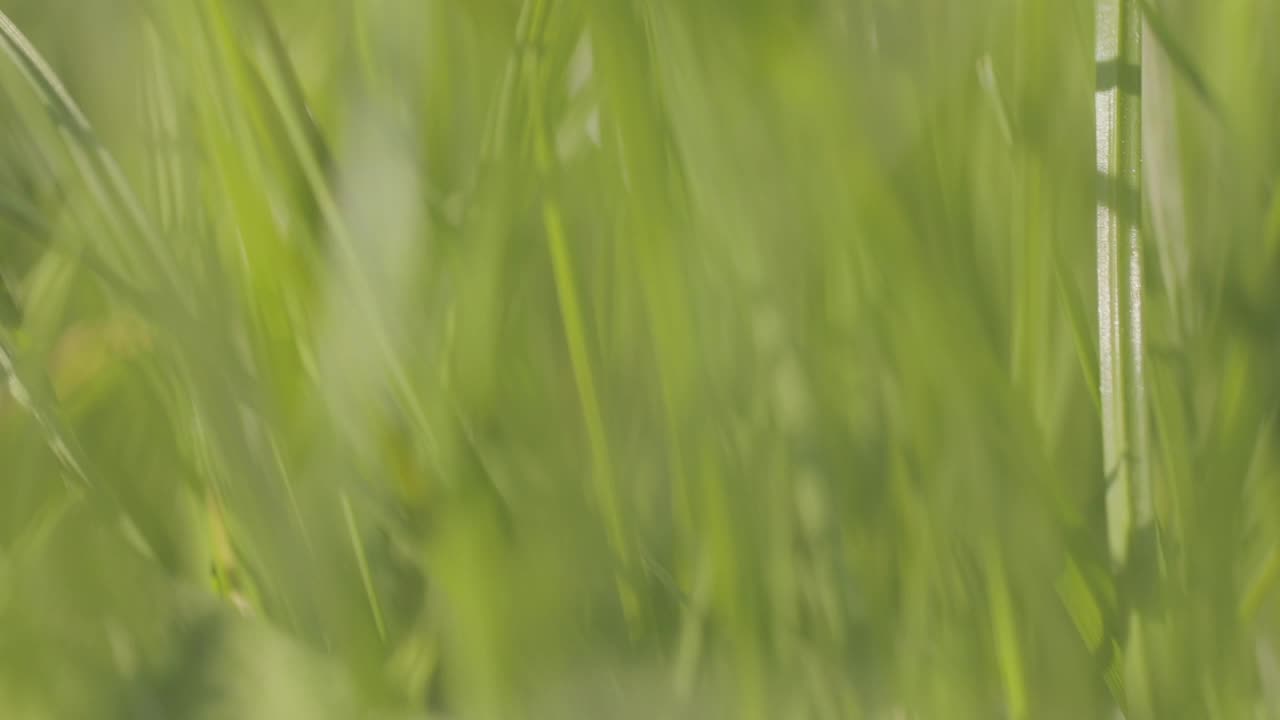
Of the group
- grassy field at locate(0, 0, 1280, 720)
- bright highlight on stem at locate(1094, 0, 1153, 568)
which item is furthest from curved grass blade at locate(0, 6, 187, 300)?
bright highlight on stem at locate(1094, 0, 1153, 568)

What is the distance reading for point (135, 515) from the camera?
1.02ft

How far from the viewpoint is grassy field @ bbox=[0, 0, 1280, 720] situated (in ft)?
0.88

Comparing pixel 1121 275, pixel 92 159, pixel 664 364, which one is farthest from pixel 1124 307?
pixel 92 159

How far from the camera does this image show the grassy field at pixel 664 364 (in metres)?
0.27

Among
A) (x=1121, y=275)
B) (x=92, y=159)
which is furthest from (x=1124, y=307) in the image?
(x=92, y=159)

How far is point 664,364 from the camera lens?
0.27 meters

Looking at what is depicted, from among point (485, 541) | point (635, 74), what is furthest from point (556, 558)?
point (635, 74)

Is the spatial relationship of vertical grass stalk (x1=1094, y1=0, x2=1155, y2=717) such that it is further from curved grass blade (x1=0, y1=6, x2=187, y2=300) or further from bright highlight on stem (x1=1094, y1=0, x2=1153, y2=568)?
curved grass blade (x1=0, y1=6, x2=187, y2=300)

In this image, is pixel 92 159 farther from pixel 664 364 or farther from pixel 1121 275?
pixel 1121 275

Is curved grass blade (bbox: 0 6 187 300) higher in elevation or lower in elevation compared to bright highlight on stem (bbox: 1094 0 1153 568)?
higher

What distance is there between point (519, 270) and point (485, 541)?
0.08 m

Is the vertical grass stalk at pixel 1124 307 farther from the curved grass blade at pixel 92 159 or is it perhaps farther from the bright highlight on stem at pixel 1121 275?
the curved grass blade at pixel 92 159

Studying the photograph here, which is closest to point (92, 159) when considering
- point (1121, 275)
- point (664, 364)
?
point (664, 364)

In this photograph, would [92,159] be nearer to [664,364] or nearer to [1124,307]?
[664,364]
